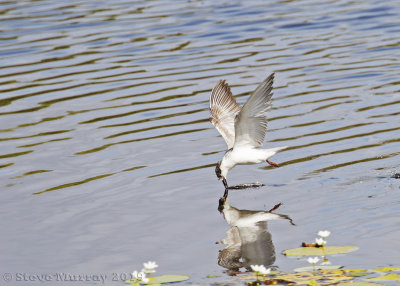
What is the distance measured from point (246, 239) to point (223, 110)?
3200 millimetres

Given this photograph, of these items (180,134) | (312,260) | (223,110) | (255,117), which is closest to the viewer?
(312,260)

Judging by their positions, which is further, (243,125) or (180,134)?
(180,134)

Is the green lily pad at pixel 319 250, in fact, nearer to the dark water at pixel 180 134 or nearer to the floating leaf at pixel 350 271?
the dark water at pixel 180 134

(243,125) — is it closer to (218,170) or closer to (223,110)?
(218,170)

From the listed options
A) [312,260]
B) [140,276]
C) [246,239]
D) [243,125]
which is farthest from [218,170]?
[312,260]

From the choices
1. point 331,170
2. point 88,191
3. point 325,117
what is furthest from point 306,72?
point 88,191

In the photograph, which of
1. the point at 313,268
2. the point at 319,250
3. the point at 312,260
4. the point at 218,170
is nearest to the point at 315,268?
the point at 313,268

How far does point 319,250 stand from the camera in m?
8.22

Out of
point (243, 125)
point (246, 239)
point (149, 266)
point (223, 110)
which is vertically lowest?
point (149, 266)

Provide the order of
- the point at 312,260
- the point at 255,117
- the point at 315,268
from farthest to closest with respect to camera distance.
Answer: the point at 255,117 → the point at 315,268 → the point at 312,260

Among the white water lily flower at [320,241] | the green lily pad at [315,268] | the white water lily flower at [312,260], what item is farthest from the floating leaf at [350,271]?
the white water lily flower at [320,241]

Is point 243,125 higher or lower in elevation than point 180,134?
lower

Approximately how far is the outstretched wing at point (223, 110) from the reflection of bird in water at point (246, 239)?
1445 millimetres

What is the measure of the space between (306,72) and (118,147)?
5.61 metres
